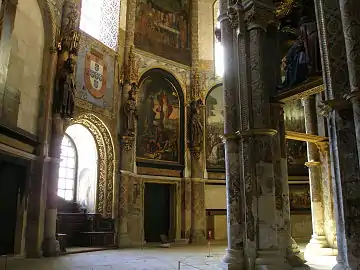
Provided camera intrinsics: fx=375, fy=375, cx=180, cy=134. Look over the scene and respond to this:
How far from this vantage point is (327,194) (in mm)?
11875

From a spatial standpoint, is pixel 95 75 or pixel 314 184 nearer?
pixel 314 184

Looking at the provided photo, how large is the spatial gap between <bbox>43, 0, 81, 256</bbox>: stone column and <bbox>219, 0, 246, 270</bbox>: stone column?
22.0ft

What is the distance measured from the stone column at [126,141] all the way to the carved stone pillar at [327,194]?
8784mm

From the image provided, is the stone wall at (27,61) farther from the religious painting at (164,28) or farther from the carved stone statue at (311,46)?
the carved stone statue at (311,46)

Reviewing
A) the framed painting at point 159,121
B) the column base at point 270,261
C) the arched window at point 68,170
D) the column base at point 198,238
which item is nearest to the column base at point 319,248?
the column base at point 270,261

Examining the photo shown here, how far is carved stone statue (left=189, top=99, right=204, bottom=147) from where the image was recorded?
1992cm

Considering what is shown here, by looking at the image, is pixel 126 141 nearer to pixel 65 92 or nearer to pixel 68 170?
pixel 68 170

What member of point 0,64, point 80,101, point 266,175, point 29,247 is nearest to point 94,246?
point 29,247

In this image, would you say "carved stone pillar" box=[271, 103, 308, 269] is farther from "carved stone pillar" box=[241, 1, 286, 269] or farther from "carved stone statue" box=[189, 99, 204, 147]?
"carved stone statue" box=[189, 99, 204, 147]

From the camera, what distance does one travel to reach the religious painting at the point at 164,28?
779 inches

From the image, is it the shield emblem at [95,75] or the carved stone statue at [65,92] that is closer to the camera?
the carved stone statue at [65,92]

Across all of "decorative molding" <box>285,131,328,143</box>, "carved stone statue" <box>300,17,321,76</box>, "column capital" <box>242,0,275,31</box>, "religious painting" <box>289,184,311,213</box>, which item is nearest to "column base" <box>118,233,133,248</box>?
"decorative molding" <box>285,131,328,143</box>

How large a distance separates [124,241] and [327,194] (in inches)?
358

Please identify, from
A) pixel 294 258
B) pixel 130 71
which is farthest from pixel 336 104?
Result: pixel 130 71
